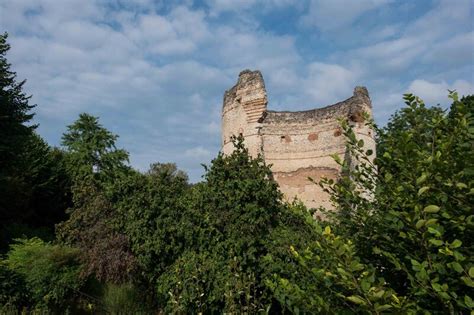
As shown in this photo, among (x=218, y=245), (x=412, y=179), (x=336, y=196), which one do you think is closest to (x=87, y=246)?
(x=218, y=245)

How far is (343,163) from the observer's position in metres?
3.44

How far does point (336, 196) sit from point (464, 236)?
1.23m

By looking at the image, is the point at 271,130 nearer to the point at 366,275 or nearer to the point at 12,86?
the point at 12,86

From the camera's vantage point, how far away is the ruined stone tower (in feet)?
68.1

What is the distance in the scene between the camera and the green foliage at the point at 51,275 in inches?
452

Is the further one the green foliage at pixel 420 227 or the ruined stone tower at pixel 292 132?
the ruined stone tower at pixel 292 132

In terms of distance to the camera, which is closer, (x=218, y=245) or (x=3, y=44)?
(x=218, y=245)

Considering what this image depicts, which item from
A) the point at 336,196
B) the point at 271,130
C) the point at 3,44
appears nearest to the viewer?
the point at 336,196

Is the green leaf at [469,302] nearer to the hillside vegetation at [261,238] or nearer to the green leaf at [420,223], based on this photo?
the hillside vegetation at [261,238]

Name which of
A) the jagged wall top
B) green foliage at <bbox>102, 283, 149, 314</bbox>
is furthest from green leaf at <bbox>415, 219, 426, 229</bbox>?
the jagged wall top

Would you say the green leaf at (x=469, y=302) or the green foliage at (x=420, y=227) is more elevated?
the green foliage at (x=420, y=227)

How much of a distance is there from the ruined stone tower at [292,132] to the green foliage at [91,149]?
944 cm

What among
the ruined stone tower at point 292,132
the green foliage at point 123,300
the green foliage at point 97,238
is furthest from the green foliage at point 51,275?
the ruined stone tower at point 292,132

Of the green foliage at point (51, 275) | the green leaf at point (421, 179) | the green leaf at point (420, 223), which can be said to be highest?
the green leaf at point (421, 179)
